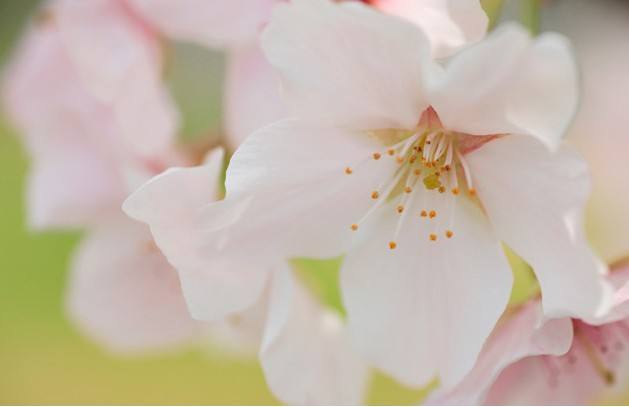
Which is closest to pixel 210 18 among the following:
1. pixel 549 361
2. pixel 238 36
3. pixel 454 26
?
pixel 238 36

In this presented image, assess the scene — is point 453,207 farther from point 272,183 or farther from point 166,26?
point 166,26

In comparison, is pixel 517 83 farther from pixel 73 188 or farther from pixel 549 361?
pixel 73 188

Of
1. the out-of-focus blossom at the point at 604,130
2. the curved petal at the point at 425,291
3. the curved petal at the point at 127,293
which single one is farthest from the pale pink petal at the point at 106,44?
the out-of-focus blossom at the point at 604,130

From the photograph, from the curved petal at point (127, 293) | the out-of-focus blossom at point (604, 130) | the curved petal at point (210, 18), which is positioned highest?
the curved petal at point (210, 18)

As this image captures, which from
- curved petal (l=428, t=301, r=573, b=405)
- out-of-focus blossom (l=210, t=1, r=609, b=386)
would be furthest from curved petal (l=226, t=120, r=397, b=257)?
curved petal (l=428, t=301, r=573, b=405)

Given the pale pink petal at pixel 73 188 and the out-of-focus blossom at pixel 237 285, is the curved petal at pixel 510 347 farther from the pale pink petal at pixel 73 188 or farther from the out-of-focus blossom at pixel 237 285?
the pale pink petal at pixel 73 188

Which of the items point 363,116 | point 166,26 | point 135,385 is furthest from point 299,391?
point 135,385

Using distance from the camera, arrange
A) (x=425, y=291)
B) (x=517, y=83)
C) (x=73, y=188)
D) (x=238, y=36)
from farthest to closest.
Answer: (x=73, y=188) < (x=238, y=36) < (x=425, y=291) < (x=517, y=83)
